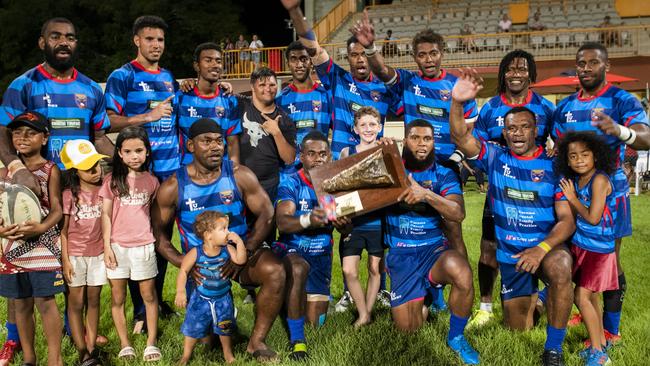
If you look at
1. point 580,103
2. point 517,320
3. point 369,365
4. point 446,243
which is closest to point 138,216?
point 369,365

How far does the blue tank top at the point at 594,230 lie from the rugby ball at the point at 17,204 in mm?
4015

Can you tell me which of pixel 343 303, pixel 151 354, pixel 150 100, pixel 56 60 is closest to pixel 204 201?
pixel 151 354

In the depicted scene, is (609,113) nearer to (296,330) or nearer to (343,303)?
(343,303)

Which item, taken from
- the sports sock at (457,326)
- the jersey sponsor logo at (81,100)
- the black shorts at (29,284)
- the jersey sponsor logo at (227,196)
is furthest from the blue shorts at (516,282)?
the jersey sponsor logo at (81,100)

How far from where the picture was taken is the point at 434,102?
5566mm

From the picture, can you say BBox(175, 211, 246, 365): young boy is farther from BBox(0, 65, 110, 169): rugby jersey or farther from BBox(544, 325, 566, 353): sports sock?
BBox(544, 325, 566, 353): sports sock

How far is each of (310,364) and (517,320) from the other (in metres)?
1.93

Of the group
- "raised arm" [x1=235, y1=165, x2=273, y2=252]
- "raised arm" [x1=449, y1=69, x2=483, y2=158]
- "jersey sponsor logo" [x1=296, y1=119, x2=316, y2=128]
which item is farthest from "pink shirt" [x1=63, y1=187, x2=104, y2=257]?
"raised arm" [x1=449, y1=69, x2=483, y2=158]

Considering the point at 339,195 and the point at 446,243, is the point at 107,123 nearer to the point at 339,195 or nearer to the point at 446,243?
the point at 339,195

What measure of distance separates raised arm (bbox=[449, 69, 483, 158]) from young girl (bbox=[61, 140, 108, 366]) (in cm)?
276

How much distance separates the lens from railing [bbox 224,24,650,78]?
70.1 ft

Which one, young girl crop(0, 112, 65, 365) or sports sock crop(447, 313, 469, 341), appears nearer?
→ young girl crop(0, 112, 65, 365)

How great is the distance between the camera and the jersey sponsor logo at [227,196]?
4.58m

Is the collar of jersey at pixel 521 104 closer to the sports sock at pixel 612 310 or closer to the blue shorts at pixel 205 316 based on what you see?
the sports sock at pixel 612 310
